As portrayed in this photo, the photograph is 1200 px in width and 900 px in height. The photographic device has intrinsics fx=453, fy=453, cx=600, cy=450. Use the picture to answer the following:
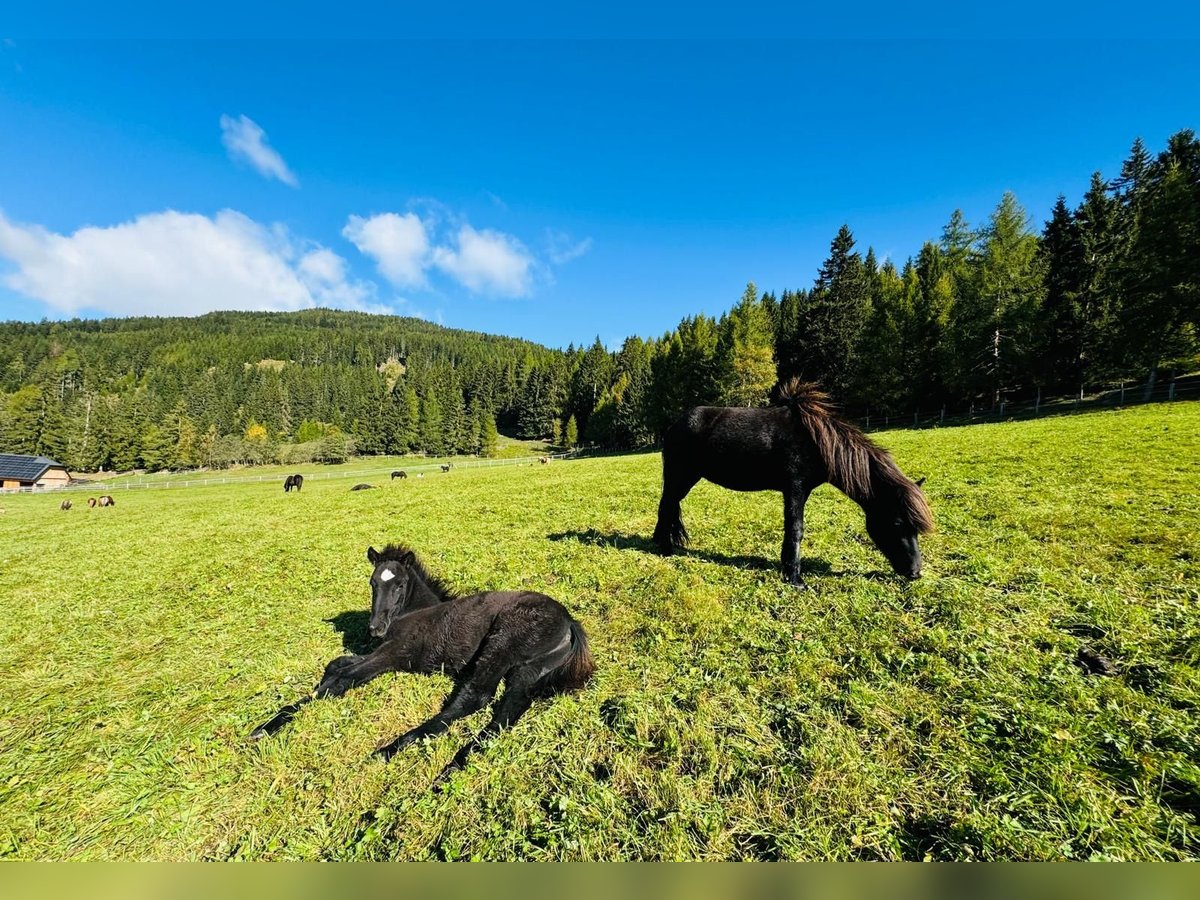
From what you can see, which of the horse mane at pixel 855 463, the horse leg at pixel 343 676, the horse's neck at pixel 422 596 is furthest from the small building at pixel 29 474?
the horse mane at pixel 855 463

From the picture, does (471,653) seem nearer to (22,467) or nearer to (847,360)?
(847,360)

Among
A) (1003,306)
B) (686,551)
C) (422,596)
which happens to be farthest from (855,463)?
(1003,306)

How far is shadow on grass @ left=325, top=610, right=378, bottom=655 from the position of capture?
5.61 metres

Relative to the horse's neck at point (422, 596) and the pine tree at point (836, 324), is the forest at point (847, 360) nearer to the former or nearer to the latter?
the pine tree at point (836, 324)

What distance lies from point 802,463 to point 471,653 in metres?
4.92

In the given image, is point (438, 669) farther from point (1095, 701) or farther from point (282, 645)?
point (1095, 701)

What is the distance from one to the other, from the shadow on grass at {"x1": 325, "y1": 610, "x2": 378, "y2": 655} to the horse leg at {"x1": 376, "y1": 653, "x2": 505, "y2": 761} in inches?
66.2

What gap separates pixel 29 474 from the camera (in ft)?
185

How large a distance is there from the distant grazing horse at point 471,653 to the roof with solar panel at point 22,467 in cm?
8484

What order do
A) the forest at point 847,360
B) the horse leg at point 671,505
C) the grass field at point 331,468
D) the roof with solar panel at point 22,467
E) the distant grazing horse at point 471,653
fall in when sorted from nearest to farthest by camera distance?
the distant grazing horse at point 471,653 < the horse leg at point 671,505 < the forest at point 847,360 < the roof with solar panel at point 22,467 < the grass field at point 331,468

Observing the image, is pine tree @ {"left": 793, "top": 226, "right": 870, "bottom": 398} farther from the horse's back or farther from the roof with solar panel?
the roof with solar panel

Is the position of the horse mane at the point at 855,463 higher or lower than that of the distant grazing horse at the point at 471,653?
higher

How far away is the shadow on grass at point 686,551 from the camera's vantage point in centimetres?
685

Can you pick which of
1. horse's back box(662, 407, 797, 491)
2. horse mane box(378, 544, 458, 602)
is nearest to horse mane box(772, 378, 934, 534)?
horse's back box(662, 407, 797, 491)
